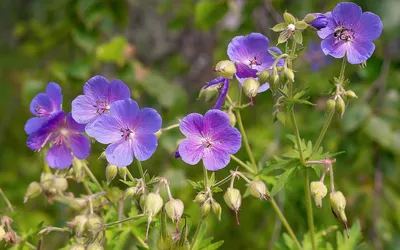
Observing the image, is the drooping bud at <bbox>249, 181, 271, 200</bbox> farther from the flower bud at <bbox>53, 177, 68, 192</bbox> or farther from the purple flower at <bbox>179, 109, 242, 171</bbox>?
the flower bud at <bbox>53, 177, 68, 192</bbox>

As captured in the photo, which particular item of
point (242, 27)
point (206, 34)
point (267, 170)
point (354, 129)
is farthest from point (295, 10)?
point (267, 170)

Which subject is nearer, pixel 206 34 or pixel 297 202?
pixel 297 202

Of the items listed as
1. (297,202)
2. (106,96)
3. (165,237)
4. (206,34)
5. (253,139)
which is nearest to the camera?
(165,237)

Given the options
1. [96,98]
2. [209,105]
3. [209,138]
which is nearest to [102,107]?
[96,98]

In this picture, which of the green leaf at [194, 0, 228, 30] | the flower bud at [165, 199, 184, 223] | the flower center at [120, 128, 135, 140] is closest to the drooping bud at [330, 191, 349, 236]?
the flower bud at [165, 199, 184, 223]

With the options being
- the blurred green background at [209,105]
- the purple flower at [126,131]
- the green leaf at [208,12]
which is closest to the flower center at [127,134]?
the purple flower at [126,131]

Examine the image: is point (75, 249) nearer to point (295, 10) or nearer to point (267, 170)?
point (267, 170)

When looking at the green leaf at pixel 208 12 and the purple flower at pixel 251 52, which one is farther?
the green leaf at pixel 208 12

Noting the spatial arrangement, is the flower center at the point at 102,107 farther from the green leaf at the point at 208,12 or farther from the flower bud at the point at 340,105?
the green leaf at the point at 208,12
